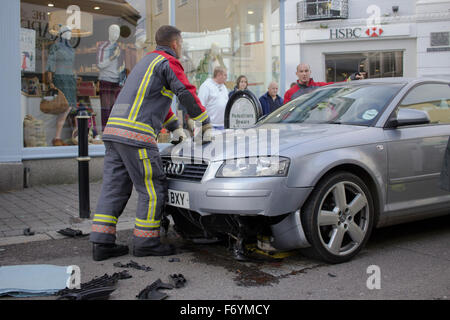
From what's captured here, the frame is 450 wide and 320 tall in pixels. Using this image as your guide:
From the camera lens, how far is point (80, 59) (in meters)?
9.30

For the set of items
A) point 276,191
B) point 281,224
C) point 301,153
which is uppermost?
point 301,153

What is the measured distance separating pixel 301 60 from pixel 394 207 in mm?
20078

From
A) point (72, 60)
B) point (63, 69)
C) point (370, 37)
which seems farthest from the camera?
point (370, 37)

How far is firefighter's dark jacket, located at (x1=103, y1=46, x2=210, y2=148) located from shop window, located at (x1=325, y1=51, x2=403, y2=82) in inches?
770

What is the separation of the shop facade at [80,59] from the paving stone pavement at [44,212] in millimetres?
543

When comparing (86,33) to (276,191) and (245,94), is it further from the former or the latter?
(276,191)

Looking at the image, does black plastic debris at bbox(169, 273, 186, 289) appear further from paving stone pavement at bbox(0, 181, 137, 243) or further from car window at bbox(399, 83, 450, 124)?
car window at bbox(399, 83, 450, 124)

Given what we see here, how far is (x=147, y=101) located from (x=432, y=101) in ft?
8.96

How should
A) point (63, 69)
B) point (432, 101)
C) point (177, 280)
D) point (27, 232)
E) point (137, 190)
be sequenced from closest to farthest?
point (177, 280)
point (137, 190)
point (432, 101)
point (27, 232)
point (63, 69)

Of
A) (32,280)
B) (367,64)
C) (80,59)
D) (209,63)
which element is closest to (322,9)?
(367,64)

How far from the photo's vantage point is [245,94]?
640 centimetres

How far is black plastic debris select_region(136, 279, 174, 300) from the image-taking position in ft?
10.8

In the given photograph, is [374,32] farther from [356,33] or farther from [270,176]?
[270,176]

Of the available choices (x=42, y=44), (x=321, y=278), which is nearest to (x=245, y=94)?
(x=321, y=278)
